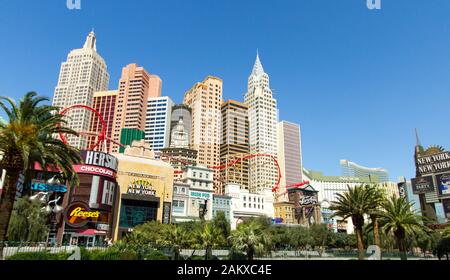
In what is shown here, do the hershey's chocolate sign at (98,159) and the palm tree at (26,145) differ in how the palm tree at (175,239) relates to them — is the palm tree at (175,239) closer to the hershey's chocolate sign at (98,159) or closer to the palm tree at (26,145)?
the palm tree at (26,145)

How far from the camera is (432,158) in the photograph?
371ft

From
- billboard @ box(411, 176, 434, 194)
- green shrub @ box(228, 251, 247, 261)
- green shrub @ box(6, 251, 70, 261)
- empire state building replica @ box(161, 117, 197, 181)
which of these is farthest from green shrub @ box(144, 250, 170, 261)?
empire state building replica @ box(161, 117, 197, 181)

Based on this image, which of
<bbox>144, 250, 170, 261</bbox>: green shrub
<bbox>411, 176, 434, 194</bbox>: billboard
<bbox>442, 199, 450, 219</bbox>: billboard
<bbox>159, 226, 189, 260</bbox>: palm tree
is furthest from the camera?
<bbox>411, 176, 434, 194</bbox>: billboard

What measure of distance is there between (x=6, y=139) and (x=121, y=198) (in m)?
61.2

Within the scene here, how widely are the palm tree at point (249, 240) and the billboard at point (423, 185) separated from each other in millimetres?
101461

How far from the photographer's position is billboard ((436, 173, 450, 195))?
4245 inches

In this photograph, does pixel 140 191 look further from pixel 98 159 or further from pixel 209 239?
pixel 209 239

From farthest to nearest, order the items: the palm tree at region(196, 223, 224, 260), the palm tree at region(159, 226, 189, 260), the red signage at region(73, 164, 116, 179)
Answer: the red signage at region(73, 164, 116, 179)
the palm tree at region(159, 226, 189, 260)
the palm tree at region(196, 223, 224, 260)

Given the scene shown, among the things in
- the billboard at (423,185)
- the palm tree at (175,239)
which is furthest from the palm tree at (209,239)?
the billboard at (423,185)

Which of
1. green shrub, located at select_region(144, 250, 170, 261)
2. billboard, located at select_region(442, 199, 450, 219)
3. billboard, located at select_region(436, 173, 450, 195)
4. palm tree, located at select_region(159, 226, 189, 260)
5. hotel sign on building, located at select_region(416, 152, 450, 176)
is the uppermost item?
hotel sign on building, located at select_region(416, 152, 450, 176)

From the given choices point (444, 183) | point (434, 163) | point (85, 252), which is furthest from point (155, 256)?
point (434, 163)

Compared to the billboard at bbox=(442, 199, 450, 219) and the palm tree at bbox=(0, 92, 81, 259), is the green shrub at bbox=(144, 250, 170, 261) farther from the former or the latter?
the billboard at bbox=(442, 199, 450, 219)

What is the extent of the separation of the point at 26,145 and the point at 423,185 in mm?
125612

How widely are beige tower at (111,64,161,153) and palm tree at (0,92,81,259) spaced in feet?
543
